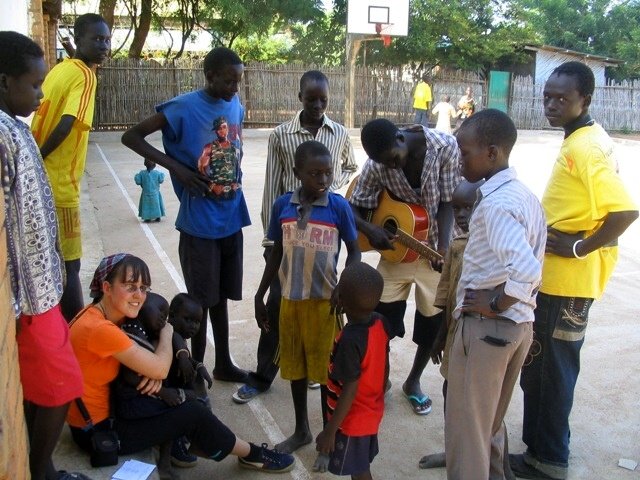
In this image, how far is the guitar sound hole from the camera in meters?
3.88

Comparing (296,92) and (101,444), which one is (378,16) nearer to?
(296,92)

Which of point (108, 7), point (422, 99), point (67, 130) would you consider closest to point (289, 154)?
point (67, 130)

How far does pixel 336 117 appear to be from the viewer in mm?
22641

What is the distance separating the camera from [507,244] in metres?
2.38

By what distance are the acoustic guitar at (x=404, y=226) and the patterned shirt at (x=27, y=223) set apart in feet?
5.81

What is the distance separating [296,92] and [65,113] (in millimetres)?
18894

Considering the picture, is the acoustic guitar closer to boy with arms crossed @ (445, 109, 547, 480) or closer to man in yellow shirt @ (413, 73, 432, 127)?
boy with arms crossed @ (445, 109, 547, 480)

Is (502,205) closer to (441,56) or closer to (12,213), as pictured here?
(12,213)

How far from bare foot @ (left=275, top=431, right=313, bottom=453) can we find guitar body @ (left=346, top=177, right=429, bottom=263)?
1.09m

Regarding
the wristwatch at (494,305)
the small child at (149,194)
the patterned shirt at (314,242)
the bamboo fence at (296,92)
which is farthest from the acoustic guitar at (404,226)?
the bamboo fence at (296,92)

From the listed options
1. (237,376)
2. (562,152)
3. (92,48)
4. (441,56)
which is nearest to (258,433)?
(237,376)

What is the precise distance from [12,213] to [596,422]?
3.29 meters

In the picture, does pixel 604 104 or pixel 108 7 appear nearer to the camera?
pixel 108 7

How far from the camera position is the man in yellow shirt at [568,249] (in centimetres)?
288
